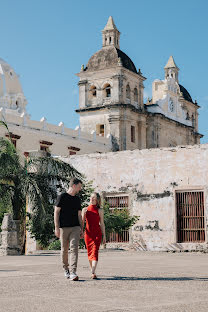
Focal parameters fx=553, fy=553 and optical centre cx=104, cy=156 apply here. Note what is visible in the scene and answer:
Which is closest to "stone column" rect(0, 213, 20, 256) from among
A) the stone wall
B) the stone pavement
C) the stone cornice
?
the stone pavement

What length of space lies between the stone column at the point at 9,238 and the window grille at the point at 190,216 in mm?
5252

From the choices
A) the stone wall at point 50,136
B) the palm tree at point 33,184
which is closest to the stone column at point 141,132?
the stone wall at point 50,136

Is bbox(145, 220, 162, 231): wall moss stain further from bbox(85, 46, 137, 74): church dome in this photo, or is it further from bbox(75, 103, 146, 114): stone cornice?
bbox(85, 46, 137, 74): church dome

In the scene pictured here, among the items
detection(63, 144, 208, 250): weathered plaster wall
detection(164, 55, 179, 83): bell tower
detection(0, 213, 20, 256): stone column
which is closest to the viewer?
detection(0, 213, 20, 256): stone column

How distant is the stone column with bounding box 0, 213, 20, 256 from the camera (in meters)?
13.1

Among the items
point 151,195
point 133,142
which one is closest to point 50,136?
point 133,142

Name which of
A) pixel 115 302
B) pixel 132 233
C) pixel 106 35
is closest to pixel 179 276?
pixel 115 302

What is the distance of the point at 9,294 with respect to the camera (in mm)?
5969

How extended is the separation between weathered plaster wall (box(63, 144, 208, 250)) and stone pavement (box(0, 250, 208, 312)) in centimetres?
725

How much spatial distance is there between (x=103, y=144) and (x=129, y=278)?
117ft

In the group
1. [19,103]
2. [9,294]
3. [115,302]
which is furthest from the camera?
[19,103]

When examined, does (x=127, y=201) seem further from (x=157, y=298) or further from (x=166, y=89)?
(x=166, y=89)

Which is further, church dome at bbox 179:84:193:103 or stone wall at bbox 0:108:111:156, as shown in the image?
church dome at bbox 179:84:193:103

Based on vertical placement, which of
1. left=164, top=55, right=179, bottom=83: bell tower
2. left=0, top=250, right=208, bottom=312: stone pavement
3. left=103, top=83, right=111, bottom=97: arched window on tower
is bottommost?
left=0, top=250, right=208, bottom=312: stone pavement
